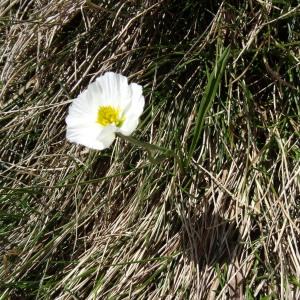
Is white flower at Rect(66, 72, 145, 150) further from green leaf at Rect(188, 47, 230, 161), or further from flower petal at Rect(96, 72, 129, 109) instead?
green leaf at Rect(188, 47, 230, 161)

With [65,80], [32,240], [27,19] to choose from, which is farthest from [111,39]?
[32,240]

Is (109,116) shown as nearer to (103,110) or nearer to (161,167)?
(103,110)

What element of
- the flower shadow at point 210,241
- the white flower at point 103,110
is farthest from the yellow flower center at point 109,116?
the flower shadow at point 210,241

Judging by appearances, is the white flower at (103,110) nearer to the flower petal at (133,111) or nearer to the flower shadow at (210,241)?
the flower petal at (133,111)

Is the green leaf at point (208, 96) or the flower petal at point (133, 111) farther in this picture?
the green leaf at point (208, 96)

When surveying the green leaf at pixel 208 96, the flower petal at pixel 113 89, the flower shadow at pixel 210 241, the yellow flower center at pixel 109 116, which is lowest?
the flower shadow at pixel 210 241

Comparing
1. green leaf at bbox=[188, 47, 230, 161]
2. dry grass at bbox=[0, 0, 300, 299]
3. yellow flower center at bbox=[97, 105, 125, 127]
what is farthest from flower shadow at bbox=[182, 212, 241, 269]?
yellow flower center at bbox=[97, 105, 125, 127]

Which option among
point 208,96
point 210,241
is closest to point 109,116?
point 208,96
